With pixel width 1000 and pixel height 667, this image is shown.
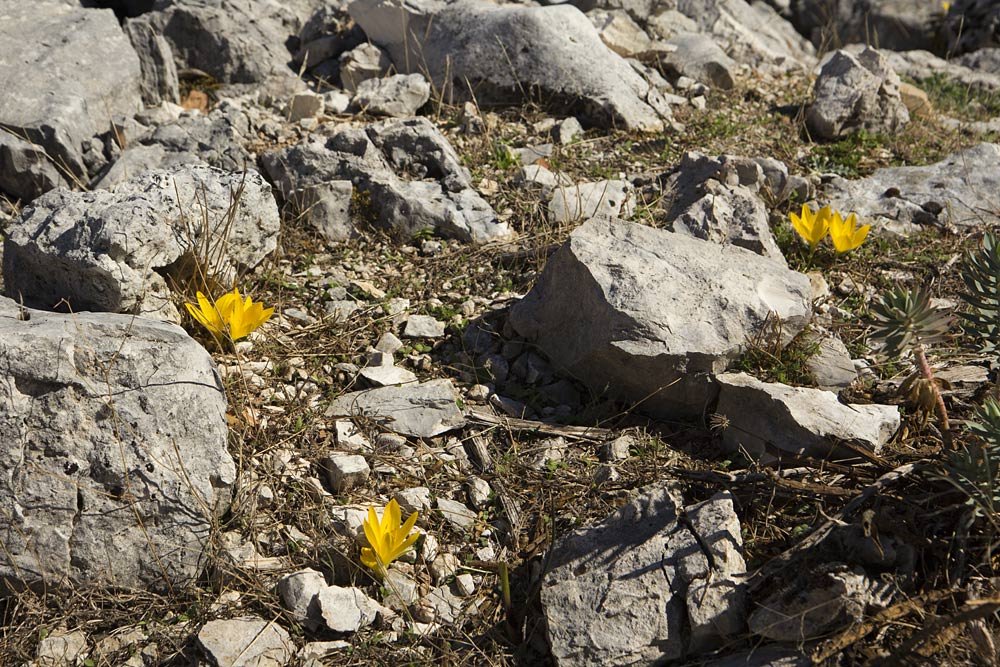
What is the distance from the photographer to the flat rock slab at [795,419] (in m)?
2.77

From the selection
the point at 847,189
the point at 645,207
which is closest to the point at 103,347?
the point at 645,207

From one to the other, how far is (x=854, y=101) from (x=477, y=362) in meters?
3.07

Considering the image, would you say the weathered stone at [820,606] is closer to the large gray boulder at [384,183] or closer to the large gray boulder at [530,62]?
the large gray boulder at [384,183]

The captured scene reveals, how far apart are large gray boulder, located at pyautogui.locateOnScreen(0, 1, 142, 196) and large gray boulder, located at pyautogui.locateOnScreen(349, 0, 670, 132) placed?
5.49 feet

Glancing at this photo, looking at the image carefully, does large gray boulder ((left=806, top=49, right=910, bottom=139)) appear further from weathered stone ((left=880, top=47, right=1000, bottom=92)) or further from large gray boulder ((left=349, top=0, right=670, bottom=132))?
weathered stone ((left=880, top=47, right=1000, bottom=92))

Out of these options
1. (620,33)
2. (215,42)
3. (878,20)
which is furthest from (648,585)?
(878,20)

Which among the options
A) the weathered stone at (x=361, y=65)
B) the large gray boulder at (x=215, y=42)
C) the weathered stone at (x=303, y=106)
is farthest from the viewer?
the weathered stone at (x=361, y=65)

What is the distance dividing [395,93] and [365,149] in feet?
2.72

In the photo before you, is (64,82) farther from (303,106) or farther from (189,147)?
(303,106)

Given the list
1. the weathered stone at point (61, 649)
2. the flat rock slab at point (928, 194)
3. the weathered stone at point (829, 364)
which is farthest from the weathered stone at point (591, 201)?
the weathered stone at point (61, 649)

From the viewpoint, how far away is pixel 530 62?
499 centimetres

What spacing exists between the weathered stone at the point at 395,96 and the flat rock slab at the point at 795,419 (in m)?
2.73

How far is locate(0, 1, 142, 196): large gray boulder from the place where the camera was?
4102 mm

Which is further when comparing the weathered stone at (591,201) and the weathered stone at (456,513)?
the weathered stone at (591,201)
